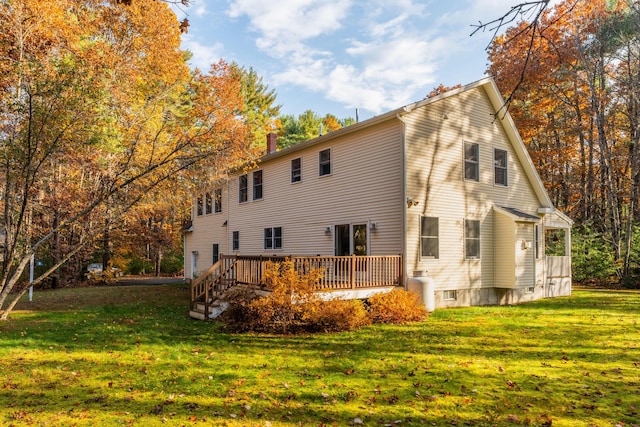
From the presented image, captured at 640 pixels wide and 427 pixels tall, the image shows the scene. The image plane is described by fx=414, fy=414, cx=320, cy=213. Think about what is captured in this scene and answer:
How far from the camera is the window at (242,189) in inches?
781

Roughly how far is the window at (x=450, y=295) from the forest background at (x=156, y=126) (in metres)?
7.21

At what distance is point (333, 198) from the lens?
1465 centimetres

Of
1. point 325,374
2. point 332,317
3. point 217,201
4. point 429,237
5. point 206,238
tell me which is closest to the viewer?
point 325,374

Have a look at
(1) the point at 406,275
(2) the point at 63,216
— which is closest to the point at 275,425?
(1) the point at 406,275

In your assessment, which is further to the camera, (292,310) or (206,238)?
(206,238)

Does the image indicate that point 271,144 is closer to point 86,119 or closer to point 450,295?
point 450,295

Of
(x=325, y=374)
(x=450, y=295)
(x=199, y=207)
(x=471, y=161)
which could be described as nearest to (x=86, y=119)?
(x=325, y=374)

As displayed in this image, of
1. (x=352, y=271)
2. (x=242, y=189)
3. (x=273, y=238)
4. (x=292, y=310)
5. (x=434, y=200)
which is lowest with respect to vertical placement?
(x=292, y=310)

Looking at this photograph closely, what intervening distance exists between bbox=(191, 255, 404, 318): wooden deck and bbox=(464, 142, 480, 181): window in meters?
4.56

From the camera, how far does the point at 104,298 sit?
1609cm

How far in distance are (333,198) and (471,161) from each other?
4993mm

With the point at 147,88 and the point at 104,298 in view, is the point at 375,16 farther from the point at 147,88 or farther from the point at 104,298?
the point at 104,298

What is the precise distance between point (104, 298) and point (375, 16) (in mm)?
13994

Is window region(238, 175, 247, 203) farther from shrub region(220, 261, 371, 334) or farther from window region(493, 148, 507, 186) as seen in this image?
window region(493, 148, 507, 186)
